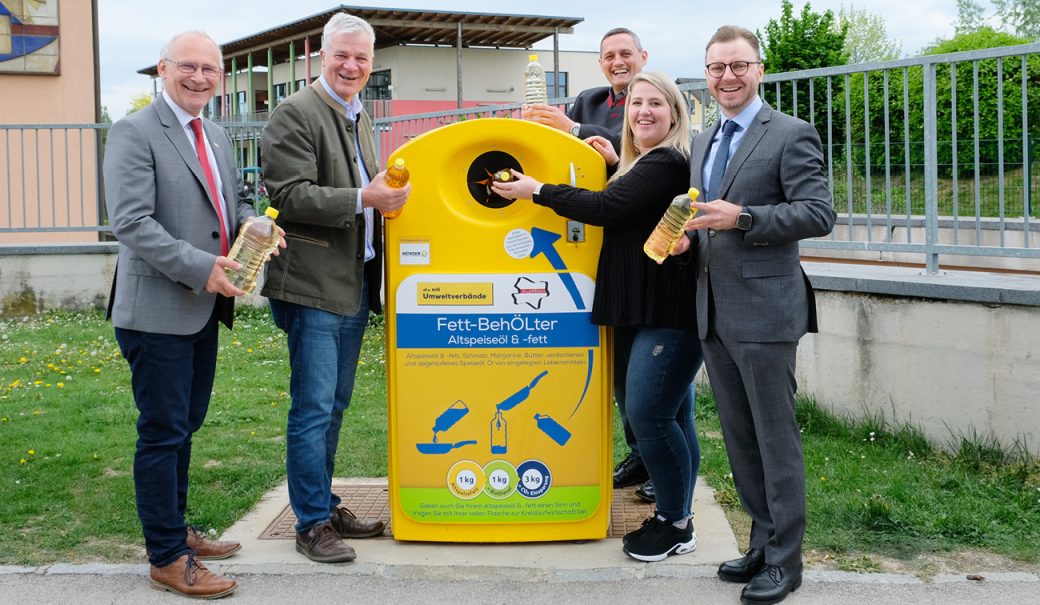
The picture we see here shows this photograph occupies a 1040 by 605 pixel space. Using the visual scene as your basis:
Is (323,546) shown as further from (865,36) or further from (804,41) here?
(865,36)

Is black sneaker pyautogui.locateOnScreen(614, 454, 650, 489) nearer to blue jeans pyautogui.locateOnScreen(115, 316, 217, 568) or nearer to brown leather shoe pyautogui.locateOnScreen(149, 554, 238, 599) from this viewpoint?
brown leather shoe pyautogui.locateOnScreen(149, 554, 238, 599)

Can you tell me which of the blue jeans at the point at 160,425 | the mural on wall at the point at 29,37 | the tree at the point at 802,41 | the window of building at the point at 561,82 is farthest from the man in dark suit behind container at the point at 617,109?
the window of building at the point at 561,82

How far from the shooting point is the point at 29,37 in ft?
43.1

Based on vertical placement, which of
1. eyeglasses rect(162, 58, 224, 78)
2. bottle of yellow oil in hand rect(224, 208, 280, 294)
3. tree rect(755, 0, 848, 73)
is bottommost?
bottle of yellow oil in hand rect(224, 208, 280, 294)

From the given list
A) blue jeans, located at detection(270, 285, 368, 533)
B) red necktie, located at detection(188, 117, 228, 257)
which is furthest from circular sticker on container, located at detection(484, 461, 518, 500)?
red necktie, located at detection(188, 117, 228, 257)

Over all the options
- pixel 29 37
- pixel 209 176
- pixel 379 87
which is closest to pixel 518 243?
pixel 209 176

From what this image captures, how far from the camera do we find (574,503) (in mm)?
3850

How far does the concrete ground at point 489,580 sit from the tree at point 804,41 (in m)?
28.9

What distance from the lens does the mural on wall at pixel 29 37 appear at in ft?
42.7

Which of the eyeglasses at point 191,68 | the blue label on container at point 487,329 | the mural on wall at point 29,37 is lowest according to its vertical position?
the blue label on container at point 487,329

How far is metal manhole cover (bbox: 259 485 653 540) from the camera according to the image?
4027 mm

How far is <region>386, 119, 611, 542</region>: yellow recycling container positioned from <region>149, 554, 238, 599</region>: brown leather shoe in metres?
0.71

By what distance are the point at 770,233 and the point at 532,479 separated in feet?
4.46

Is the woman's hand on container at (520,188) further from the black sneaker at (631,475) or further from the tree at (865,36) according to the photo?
the tree at (865,36)
